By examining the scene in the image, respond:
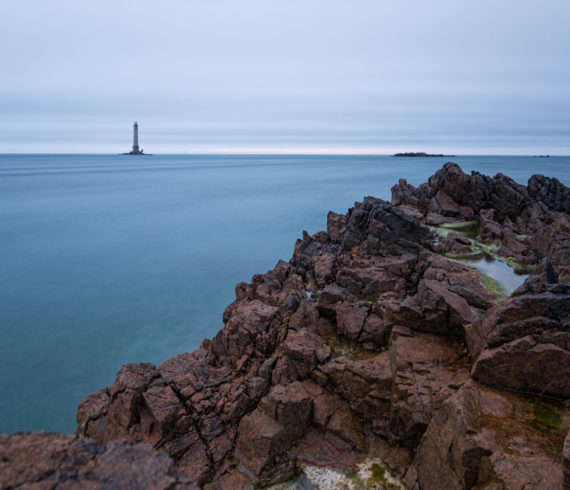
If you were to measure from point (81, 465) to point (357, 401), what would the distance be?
816 centimetres

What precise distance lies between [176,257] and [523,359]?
30.1 meters

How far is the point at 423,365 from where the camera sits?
968 centimetres

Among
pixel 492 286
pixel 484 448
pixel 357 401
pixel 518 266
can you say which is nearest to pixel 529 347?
pixel 484 448

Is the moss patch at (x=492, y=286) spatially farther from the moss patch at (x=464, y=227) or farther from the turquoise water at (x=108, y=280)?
the turquoise water at (x=108, y=280)

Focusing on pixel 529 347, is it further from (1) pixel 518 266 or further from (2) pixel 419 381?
(1) pixel 518 266

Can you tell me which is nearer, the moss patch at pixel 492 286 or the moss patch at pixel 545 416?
the moss patch at pixel 545 416

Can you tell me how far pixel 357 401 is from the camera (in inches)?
393

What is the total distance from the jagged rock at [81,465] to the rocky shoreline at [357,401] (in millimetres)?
16

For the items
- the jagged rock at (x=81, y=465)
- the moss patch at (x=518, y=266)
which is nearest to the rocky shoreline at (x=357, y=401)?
the jagged rock at (x=81, y=465)

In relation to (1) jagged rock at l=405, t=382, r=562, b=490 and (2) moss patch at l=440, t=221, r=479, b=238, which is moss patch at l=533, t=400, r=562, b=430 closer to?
(1) jagged rock at l=405, t=382, r=562, b=490

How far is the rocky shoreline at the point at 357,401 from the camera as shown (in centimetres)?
659

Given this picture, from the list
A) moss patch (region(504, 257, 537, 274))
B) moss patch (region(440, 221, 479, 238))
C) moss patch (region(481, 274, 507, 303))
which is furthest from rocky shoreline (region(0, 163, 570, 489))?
moss patch (region(440, 221, 479, 238))

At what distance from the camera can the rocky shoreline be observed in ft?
21.6

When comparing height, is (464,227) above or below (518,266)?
above
